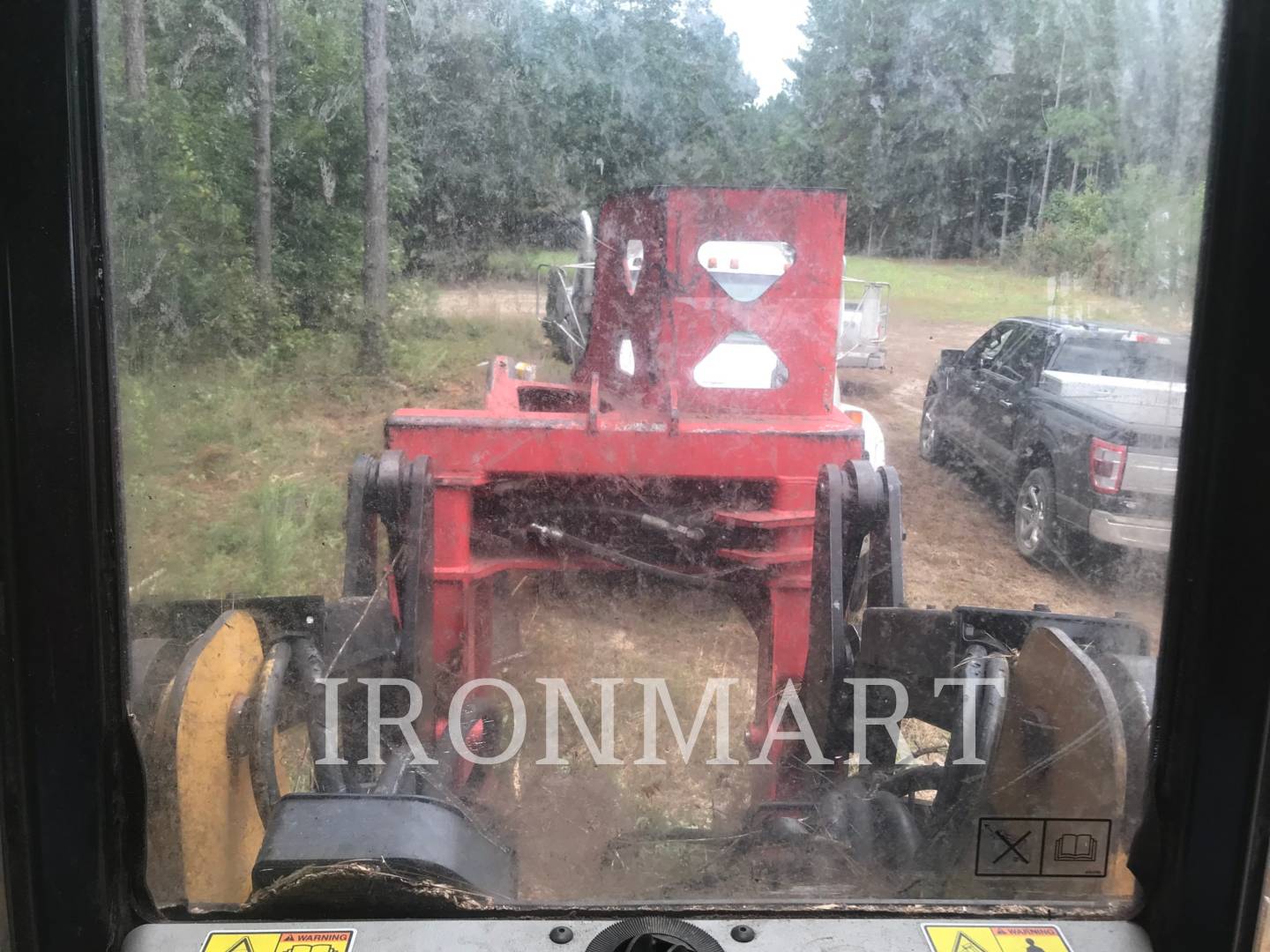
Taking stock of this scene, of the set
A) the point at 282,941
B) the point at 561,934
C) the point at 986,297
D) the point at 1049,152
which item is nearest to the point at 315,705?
the point at 282,941

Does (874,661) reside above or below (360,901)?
above

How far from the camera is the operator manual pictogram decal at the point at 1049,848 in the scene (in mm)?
1160

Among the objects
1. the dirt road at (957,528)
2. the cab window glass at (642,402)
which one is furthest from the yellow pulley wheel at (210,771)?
the dirt road at (957,528)

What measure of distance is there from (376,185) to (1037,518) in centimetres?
89

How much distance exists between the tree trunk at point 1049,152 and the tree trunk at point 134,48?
959mm

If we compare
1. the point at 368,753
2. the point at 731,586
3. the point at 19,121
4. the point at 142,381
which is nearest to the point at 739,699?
the point at 731,586

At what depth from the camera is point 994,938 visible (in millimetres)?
1104

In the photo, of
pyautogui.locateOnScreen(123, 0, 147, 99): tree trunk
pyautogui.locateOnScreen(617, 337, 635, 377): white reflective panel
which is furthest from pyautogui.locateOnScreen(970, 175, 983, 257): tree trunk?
pyautogui.locateOnScreen(123, 0, 147, 99): tree trunk

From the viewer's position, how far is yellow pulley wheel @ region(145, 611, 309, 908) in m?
1.17

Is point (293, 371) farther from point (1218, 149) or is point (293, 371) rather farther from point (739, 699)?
point (1218, 149)

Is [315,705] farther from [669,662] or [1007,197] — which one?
[1007,197]

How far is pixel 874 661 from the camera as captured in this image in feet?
5.18

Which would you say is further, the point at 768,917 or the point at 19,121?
the point at 768,917

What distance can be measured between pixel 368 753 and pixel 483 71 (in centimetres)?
83
